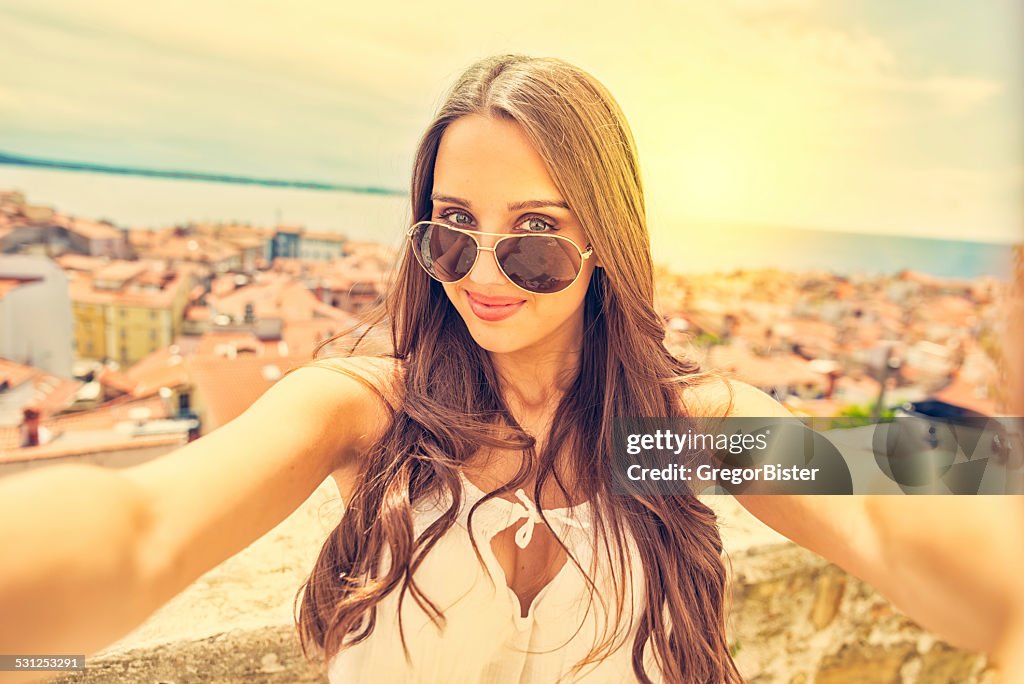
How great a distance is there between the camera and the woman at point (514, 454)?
3.17 feet

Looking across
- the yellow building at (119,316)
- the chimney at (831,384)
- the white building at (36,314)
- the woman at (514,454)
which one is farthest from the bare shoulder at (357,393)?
the yellow building at (119,316)

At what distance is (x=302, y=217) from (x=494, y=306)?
14.0 m

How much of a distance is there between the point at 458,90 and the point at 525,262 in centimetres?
30

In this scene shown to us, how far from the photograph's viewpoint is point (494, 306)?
1.06 meters

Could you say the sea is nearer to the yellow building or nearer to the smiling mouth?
the yellow building

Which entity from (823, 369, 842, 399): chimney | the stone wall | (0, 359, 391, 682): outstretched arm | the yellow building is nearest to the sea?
(823, 369, 842, 399): chimney

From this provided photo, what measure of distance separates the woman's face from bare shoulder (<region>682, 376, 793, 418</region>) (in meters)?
0.28

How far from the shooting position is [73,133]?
1335 cm

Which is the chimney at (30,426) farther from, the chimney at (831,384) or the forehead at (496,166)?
the chimney at (831,384)

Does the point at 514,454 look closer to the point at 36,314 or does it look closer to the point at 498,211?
the point at 498,211

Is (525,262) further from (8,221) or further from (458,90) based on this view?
(8,221)

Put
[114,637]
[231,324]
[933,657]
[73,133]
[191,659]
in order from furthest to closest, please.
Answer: [73,133], [231,324], [933,657], [191,659], [114,637]

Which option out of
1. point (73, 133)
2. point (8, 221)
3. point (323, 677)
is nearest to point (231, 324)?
point (8, 221)

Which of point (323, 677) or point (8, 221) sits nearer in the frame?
point (323, 677)
